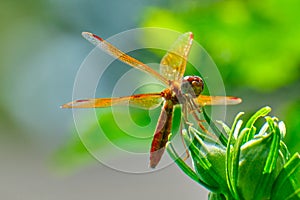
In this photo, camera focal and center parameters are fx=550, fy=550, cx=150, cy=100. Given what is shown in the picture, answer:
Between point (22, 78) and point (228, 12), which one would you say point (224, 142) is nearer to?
point (228, 12)

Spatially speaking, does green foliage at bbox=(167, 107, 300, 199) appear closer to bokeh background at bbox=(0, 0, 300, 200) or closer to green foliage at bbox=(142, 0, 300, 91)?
bokeh background at bbox=(0, 0, 300, 200)

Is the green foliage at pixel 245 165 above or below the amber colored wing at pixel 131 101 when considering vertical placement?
below

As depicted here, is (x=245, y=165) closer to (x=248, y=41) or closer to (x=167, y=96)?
(x=167, y=96)

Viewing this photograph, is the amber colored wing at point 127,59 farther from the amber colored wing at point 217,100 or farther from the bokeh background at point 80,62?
the bokeh background at point 80,62

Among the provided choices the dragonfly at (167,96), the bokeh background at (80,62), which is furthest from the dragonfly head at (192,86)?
the bokeh background at (80,62)

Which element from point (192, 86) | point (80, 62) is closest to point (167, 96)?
point (192, 86)

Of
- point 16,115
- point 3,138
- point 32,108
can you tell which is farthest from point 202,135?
point 3,138
